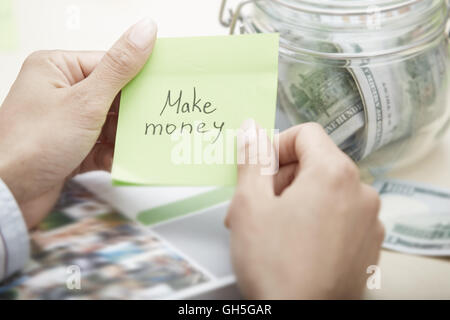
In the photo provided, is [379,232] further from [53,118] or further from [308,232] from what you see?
[53,118]

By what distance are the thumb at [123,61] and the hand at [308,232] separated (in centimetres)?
18

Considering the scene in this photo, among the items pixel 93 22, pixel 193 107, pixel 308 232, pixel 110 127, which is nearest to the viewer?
pixel 308 232

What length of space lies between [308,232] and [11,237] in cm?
28

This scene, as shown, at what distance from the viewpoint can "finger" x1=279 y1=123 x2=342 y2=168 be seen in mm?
422

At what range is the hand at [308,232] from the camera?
1.26 ft

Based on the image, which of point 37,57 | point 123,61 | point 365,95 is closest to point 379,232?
point 365,95

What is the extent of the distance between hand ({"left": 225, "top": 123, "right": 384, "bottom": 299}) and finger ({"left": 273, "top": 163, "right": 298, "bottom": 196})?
2.2 inches

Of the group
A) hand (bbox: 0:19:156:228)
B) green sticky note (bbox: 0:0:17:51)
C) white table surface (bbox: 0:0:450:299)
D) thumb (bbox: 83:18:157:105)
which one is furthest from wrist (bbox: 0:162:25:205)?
green sticky note (bbox: 0:0:17:51)

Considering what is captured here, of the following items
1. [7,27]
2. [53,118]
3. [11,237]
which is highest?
[7,27]

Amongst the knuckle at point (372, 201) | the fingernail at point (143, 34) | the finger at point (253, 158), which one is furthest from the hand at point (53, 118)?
the knuckle at point (372, 201)

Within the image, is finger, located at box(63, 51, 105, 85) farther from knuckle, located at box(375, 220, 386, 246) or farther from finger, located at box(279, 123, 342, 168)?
knuckle, located at box(375, 220, 386, 246)

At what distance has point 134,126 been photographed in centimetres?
51

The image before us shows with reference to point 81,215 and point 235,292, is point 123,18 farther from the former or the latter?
point 235,292

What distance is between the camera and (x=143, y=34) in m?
0.51
